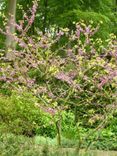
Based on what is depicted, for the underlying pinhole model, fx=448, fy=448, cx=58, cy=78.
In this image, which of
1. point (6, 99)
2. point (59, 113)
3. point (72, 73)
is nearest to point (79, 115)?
point (6, 99)

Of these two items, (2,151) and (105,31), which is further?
(105,31)

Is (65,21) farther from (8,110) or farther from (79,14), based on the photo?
(8,110)

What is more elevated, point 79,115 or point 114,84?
point 114,84

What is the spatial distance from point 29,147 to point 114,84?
3.26 m

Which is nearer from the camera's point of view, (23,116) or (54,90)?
(54,90)

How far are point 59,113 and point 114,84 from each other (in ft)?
4.11

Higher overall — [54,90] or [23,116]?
[54,90]

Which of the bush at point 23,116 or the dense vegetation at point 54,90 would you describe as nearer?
the dense vegetation at point 54,90

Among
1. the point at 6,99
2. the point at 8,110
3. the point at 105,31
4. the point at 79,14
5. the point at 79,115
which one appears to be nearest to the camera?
the point at 8,110

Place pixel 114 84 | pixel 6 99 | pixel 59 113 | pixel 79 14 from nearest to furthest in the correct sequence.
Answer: pixel 59 113, pixel 114 84, pixel 6 99, pixel 79 14

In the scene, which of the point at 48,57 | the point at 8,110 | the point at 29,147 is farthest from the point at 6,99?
the point at 29,147

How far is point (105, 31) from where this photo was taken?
17.1m

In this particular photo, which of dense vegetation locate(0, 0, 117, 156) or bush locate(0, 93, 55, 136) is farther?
bush locate(0, 93, 55, 136)

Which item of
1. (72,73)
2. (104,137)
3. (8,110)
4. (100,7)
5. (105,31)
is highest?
(100,7)
